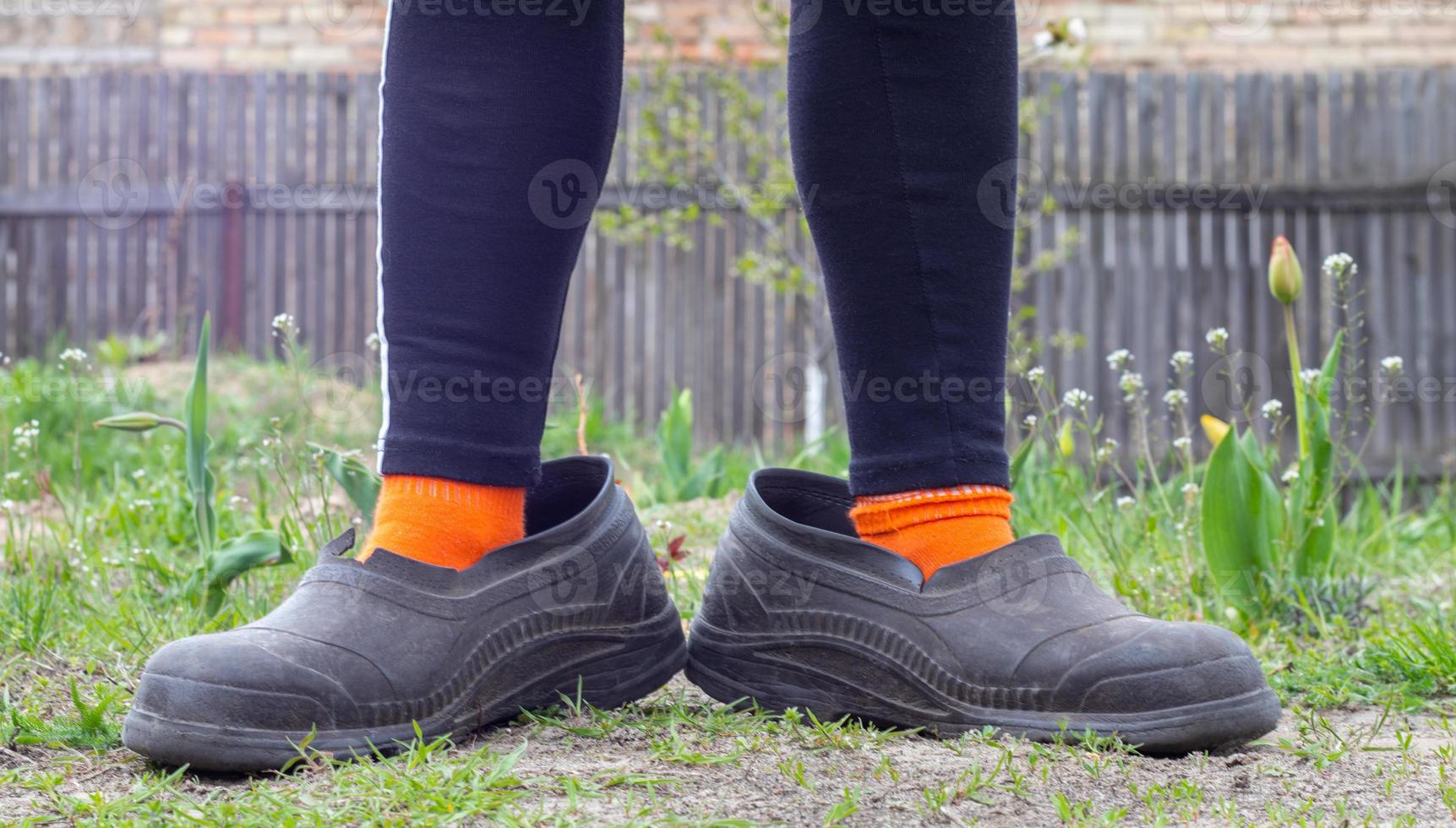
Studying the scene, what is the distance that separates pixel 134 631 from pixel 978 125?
1.23 metres

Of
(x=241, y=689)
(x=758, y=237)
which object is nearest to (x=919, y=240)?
(x=241, y=689)

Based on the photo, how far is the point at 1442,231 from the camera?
5.16 metres

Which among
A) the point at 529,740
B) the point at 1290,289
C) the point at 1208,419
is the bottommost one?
the point at 529,740

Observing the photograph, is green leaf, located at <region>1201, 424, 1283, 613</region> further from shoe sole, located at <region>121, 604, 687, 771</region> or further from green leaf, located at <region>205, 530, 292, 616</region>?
green leaf, located at <region>205, 530, 292, 616</region>

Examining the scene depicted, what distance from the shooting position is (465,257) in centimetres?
108

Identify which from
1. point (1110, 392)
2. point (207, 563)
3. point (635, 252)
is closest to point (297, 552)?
point (207, 563)

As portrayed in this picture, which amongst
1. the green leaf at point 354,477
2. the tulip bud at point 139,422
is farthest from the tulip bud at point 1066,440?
the tulip bud at point 139,422

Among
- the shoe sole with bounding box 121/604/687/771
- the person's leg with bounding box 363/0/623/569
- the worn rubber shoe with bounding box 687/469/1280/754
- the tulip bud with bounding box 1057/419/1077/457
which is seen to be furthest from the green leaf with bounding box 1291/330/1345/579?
the person's leg with bounding box 363/0/623/569

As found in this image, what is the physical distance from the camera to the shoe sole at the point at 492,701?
0.94m

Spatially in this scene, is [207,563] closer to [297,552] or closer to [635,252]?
[297,552]

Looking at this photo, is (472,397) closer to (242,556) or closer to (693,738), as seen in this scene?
(693,738)

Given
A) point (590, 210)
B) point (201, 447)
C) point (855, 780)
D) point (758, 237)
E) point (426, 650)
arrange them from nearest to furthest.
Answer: point (855, 780) < point (426, 650) < point (590, 210) < point (201, 447) < point (758, 237)

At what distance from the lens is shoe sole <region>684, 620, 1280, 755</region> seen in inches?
40.5

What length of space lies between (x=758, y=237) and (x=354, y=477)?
3676 millimetres
